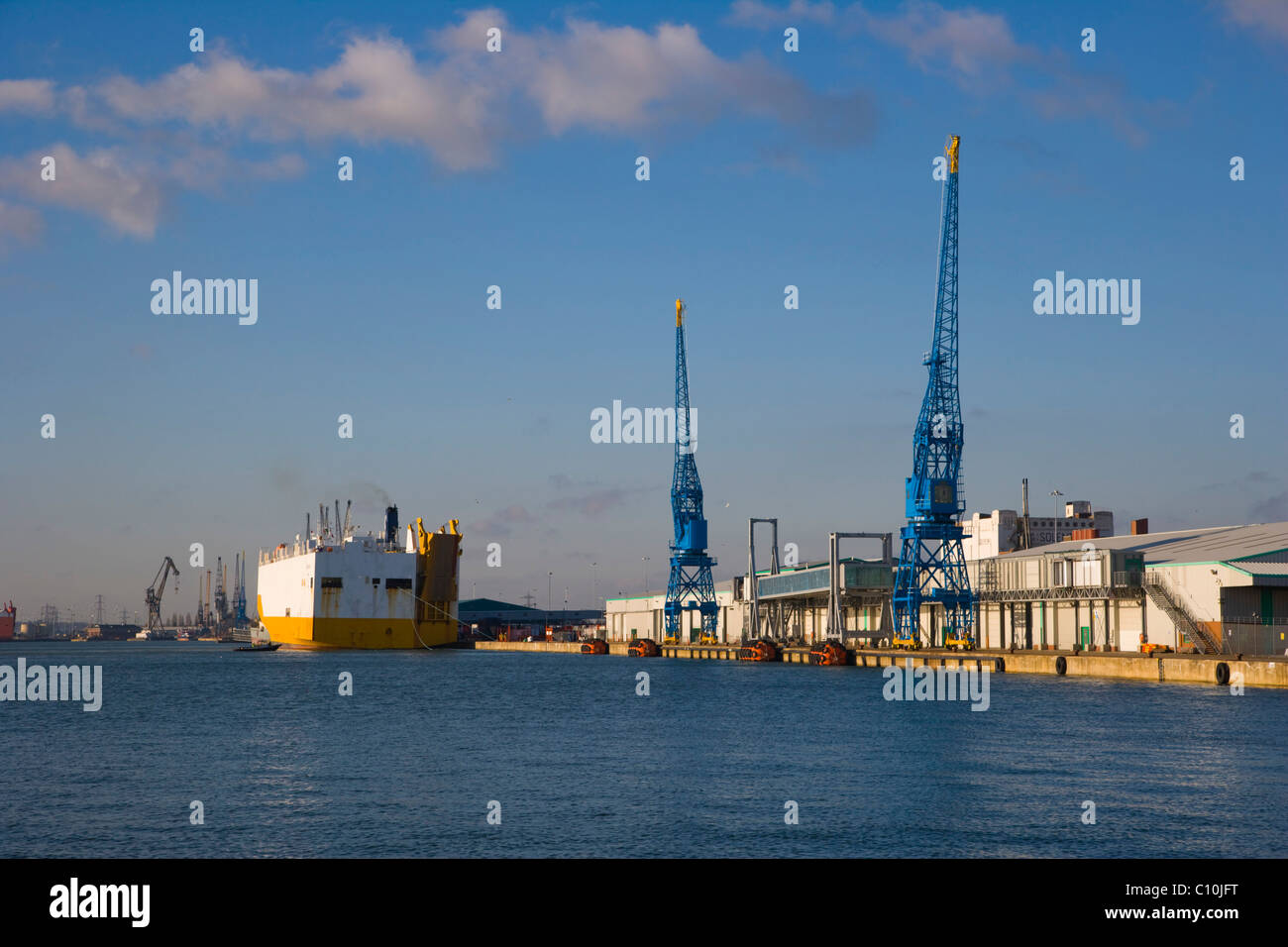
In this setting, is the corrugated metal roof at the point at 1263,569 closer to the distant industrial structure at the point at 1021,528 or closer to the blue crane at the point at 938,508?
the blue crane at the point at 938,508

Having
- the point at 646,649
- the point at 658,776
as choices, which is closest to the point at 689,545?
the point at 646,649

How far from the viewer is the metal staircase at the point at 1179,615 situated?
73.9 metres

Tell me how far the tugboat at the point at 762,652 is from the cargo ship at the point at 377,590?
3774cm

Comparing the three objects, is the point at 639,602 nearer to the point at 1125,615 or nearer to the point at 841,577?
the point at 841,577

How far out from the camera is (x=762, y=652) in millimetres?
118688

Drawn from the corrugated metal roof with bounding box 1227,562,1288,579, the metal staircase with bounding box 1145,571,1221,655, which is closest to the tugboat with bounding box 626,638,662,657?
the metal staircase with bounding box 1145,571,1221,655

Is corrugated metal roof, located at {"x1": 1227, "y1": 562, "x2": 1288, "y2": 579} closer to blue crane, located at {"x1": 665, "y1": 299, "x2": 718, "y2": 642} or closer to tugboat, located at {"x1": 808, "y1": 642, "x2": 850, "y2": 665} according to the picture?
tugboat, located at {"x1": 808, "y1": 642, "x2": 850, "y2": 665}

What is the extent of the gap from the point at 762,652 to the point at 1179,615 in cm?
4877

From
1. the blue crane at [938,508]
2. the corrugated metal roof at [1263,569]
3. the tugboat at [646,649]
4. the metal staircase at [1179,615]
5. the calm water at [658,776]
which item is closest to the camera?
the calm water at [658,776]

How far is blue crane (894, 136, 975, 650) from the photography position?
3782 inches

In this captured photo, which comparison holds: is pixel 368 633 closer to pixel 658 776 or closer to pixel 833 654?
pixel 833 654

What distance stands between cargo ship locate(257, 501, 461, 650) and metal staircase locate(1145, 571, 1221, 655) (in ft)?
265

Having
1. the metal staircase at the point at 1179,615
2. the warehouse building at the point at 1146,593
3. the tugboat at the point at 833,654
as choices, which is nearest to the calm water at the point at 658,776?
the metal staircase at the point at 1179,615
